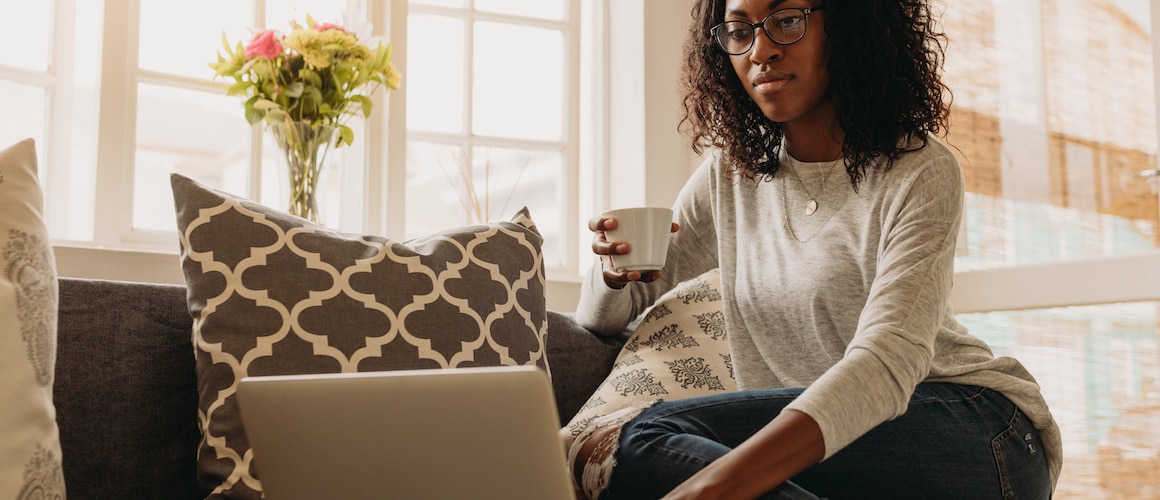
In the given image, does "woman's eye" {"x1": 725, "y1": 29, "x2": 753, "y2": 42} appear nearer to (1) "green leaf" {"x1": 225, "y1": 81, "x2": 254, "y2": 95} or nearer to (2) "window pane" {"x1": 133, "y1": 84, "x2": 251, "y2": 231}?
(1) "green leaf" {"x1": 225, "y1": 81, "x2": 254, "y2": 95}

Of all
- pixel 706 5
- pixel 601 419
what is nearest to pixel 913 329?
pixel 601 419

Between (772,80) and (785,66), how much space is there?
0.09 ft

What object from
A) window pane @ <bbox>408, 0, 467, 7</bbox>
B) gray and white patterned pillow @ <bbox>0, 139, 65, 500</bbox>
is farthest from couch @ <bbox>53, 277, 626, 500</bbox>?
window pane @ <bbox>408, 0, 467, 7</bbox>

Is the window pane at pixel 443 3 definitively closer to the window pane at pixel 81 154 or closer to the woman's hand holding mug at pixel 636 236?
the window pane at pixel 81 154

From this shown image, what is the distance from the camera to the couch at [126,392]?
52.4 inches

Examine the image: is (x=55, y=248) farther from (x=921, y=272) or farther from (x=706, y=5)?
(x=921, y=272)

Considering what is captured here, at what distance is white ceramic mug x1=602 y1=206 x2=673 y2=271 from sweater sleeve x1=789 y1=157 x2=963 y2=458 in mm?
298

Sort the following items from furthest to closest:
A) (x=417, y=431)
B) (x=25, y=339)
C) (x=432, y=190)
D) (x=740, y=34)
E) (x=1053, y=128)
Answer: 1. (x=432, y=190)
2. (x=1053, y=128)
3. (x=740, y=34)
4. (x=25, y=339)
5. (x=417, y=431)

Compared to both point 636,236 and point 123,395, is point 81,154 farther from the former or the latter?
point 636,236

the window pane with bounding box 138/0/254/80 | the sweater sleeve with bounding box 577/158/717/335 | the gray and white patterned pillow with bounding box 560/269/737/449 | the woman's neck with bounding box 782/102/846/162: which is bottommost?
the gray and white patterned pillow with bounding box 560/269/737/449

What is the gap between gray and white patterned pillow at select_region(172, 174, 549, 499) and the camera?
4.31 feet

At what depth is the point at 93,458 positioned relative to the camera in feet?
4.36

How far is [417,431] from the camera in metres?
0.77

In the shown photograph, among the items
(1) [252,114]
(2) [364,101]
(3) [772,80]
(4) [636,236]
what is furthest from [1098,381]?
(1) [252,114]
